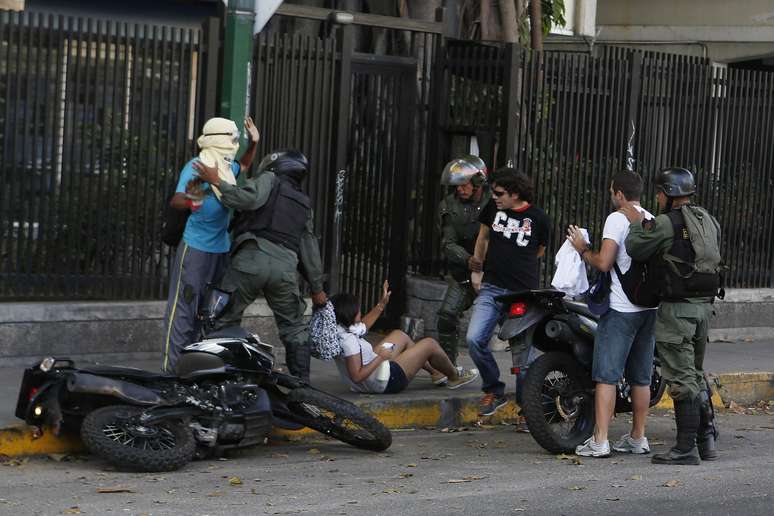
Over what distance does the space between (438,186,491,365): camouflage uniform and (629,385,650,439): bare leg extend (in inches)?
78.2

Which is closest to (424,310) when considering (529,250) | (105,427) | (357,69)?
(357,69)

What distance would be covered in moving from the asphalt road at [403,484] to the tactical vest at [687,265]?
1046 millimetres

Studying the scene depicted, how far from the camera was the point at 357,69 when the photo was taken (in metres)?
12.3

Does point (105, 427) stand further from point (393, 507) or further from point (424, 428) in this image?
point (424, 428)

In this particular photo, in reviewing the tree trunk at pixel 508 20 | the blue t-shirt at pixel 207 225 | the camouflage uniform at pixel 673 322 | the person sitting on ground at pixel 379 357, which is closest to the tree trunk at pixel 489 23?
the tree trunk at pixel 508 20

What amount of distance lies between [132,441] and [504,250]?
3049 millimetres

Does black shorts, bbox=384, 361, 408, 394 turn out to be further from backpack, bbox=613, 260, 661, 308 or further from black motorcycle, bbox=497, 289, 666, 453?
backpack, bbox=613, 260, 661, 308

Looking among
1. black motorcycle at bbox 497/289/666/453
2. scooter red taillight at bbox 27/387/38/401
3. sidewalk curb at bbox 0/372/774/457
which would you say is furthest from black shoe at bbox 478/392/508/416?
scooter red taillight at bbox 27/387/38/401

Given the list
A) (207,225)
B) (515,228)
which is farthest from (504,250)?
(207,225)

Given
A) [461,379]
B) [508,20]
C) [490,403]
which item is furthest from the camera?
[508,20]

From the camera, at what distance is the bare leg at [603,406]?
8.59m

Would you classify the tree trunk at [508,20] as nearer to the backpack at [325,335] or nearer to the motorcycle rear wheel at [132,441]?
the backpack at [325,335]

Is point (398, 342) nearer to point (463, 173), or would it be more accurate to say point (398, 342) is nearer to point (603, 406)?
point (463, 173)

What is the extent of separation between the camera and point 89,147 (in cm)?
1065
